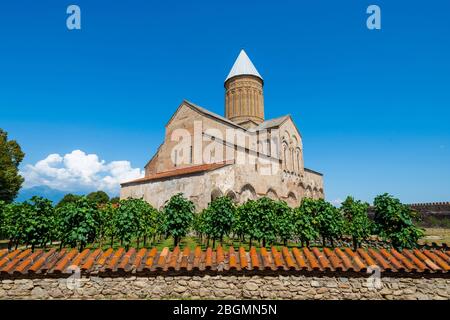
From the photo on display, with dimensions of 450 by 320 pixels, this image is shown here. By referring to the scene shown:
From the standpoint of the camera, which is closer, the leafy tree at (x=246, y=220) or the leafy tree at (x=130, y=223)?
the leafy tree at (x=130, y=223)

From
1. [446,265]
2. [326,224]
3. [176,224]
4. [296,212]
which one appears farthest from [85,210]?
[446,265]

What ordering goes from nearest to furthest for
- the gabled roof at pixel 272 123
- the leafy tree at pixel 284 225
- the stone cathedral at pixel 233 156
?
1. the leafy tree at pixel 284 225
2. the stone cathedral at pixel 233 156
3. the gabled roof at pixel 272 123

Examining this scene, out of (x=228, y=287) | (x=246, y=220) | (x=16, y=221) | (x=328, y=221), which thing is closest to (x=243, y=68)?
(x=246, y=220)

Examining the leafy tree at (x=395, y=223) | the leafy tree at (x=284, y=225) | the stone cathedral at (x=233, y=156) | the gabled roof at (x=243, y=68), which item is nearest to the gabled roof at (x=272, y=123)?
the stone cathedral at (x=233, y=156)

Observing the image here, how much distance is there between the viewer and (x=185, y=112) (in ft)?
104

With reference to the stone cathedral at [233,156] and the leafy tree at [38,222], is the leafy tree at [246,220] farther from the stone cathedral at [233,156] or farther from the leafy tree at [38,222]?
the leafy tree at [38,222]

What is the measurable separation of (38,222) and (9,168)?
72.6 ft

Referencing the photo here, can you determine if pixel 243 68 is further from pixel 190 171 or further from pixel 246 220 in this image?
pixel 246 220

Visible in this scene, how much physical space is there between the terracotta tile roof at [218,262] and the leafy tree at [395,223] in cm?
421

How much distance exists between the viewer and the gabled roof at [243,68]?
41153mm

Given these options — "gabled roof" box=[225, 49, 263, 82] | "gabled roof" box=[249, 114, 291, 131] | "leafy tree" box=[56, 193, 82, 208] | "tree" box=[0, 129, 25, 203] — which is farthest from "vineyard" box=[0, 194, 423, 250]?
"gabled roof" box=[225, 49, 263, 82]

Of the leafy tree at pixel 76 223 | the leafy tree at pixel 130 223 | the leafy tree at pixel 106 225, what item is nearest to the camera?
the leafy tree at pixel 76 223
